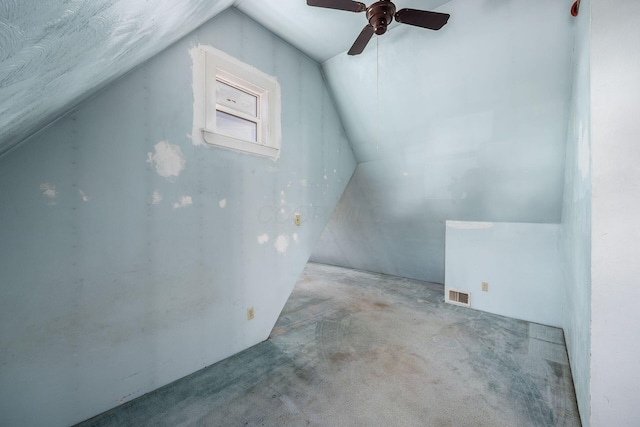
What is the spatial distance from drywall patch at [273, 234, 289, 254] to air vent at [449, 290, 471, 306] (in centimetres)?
289

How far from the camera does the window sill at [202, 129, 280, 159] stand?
2334mm

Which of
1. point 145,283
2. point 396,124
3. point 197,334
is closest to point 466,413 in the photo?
point 197,334

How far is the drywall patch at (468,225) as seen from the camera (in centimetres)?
374

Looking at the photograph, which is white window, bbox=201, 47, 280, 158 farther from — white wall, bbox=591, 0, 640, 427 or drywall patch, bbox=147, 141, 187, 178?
white wall, bbox=591, 0, 640, 427

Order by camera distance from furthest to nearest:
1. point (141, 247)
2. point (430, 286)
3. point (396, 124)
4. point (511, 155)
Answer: point (430, 286), point (396, 124), point (511, 155), point (141, 247)

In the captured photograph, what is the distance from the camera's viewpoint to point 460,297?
4016 millimetres

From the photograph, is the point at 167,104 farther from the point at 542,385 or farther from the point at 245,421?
the point at 542,385

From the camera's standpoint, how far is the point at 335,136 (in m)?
3.82

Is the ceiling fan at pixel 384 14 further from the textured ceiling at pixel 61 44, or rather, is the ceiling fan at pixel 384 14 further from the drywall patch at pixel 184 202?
the drywall patch at pixel 184 202

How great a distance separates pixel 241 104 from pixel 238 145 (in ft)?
2.78

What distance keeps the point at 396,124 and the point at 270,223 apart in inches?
88.8

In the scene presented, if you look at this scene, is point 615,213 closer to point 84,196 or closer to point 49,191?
point 84,196

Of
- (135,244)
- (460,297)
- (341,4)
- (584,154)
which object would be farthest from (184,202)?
(460,297)

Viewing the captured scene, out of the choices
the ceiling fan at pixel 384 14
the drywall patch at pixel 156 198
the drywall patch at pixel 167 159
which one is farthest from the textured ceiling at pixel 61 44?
the ceiling fan at pixel 384 14
